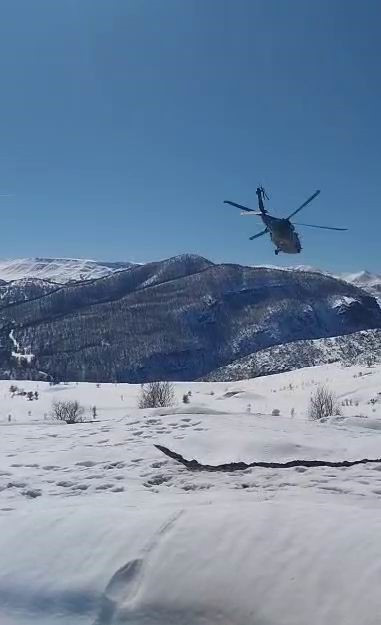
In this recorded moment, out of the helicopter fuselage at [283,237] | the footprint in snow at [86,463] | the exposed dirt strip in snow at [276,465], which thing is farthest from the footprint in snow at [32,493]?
the helicopter fuselage at [283,237]

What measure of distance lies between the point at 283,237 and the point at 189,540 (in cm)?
1461

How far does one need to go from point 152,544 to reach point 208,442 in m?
4.91

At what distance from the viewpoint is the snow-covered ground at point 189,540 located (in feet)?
15.3

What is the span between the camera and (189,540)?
5426mm

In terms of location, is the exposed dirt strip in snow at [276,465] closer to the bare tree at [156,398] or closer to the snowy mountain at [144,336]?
the bare tree at [156,398]

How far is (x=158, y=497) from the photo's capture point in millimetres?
7227

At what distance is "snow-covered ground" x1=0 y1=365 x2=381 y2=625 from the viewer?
15.3ft

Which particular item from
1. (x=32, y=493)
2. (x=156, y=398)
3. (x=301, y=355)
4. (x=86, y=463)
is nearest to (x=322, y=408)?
(x=156, y=398)

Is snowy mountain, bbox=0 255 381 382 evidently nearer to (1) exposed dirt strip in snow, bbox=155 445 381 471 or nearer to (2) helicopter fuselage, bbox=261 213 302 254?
(2) helicopter fuselage, bbox=261 213 302 254

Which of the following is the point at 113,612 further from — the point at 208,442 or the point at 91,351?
the point at 91,351

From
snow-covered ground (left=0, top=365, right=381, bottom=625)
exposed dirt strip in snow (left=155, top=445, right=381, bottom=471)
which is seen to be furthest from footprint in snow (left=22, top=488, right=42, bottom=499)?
exposed dirt strip in snow (left=155, top=445, right=381, bottom=471)

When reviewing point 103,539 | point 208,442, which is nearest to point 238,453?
point 208,442

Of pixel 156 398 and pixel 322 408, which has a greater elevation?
pixel 156 398

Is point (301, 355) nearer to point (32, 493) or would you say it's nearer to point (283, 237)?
point (283, 237)
